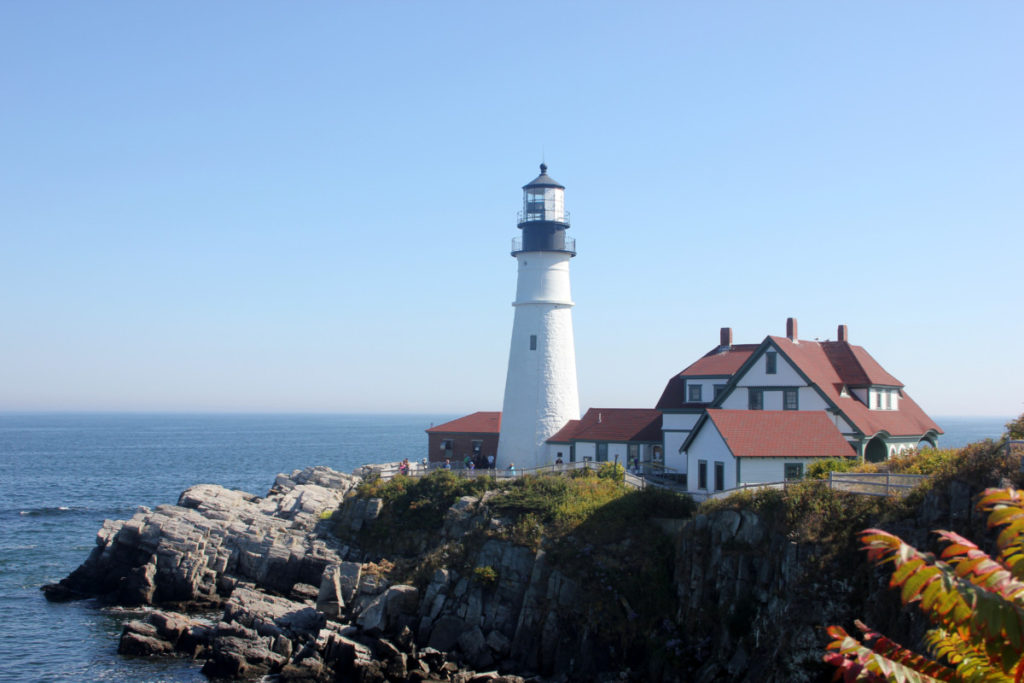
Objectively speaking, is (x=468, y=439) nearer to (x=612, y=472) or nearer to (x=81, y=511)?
(x=612, y=472)

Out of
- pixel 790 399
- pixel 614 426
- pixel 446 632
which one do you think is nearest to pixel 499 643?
pixel 446 632

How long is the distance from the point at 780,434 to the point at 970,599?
2599 cm

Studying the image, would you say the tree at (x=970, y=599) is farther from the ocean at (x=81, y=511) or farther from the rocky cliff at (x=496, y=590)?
the ocean at (x=81, y=511)

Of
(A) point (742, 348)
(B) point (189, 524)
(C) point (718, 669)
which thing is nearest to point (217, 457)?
(B) point (189, 524)

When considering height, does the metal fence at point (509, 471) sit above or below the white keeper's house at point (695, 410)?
below

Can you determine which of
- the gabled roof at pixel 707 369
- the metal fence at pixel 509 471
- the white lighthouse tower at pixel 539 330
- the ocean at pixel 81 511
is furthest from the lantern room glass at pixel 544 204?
the ocean at pixel 81 511

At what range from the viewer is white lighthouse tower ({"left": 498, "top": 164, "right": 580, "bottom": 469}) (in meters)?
42.1

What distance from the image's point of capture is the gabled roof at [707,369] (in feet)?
128

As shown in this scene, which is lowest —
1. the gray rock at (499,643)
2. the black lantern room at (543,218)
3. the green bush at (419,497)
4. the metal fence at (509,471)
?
the gray rock at (499,643)

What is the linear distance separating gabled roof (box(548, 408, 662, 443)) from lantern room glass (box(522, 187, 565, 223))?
30.3ft

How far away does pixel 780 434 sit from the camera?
1216 inches

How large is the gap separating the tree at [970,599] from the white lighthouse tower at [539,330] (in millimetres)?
35694

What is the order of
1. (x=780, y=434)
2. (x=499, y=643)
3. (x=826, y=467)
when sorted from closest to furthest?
1. (x=499, y=643)
2. (x=826, y=467)
3. (x=780, y=434)

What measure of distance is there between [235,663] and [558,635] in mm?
9318
